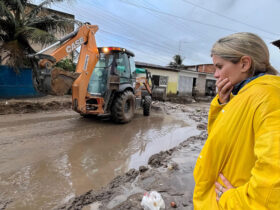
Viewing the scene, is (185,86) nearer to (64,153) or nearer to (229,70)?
(64,153)

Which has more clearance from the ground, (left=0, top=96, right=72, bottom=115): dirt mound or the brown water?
(left=0, top=96, right=72, bottom=115): dirt mound

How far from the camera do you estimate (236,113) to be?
0.97 meters

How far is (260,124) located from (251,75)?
36 cm

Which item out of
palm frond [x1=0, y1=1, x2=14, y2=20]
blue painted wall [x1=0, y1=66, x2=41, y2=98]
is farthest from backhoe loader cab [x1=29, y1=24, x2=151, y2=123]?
palm frond [x1=0, y1=1, x2=14, y2=20]

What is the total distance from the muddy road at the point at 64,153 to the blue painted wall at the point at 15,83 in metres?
3.99

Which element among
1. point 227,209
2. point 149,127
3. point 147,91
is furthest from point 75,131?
point 227,209

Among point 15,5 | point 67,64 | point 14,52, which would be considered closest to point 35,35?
point 14,52

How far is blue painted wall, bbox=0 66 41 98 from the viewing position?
10219 mm

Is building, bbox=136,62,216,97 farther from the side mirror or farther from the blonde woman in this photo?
the blonde woman

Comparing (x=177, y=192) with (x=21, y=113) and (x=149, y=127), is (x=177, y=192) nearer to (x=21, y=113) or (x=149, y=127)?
(x=149, y=127)

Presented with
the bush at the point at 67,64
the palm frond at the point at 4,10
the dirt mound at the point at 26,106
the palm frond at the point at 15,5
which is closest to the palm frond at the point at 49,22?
the palm frond at the point at 15,5

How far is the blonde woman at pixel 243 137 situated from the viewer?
0.81 metres

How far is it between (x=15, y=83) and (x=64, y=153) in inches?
337

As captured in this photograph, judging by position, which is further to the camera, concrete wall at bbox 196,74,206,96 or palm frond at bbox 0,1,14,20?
concrete wall at bbox 196,74,206,96
